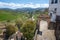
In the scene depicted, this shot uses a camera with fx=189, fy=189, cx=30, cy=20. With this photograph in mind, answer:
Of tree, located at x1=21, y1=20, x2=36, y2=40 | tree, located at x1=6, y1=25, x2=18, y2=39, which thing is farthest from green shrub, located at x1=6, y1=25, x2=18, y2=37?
tree, located at x1=21, y1=20, x2=36, y2=40

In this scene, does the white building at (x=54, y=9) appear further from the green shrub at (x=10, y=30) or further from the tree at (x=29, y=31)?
the green shrub at (x=10, y=30)

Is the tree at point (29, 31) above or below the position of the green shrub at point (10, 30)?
above

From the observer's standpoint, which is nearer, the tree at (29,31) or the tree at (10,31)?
the tree at (29,31)

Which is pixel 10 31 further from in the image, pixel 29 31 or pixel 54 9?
pixel 54 9

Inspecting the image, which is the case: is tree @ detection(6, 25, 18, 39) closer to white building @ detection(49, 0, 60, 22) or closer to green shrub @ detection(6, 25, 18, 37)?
green shrub @ detection(6, 25, 18, 37)

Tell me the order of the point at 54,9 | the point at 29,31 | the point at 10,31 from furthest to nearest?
the point at 10,31 < the point at 29,31 < the point at 54,9

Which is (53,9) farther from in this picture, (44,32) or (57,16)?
(44,32)

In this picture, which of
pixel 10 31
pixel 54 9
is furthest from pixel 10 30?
pixel 54 9

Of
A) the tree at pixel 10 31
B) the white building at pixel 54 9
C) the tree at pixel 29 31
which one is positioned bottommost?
the tree at pixel 10 31

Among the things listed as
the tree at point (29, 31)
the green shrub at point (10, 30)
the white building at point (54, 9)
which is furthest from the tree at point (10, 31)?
the white building at point (54, 9)

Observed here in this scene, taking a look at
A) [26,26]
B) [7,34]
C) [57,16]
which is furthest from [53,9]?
[7,34]

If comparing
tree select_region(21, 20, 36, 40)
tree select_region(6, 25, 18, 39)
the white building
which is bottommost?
tree select_region(6, 25, 18, 39)
